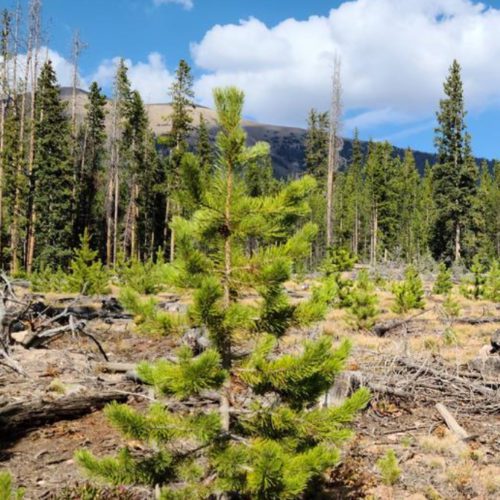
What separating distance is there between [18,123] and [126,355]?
3018 cm

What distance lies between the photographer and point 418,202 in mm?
74188

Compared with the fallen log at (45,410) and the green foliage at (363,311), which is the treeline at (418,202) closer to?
the green foliage at (363,311)

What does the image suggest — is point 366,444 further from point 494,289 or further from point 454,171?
point 454,171

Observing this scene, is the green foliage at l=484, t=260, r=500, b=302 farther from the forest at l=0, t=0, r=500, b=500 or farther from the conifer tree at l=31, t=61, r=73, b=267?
the conifer tree at l=31, t=61, r=73, b=267

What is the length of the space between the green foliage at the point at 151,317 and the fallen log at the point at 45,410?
3.42m

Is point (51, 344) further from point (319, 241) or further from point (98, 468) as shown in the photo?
point (319, 241)

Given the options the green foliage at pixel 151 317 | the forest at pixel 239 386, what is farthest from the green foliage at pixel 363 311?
the green foliage at pixel 151 317

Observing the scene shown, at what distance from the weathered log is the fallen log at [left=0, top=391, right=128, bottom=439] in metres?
4.99

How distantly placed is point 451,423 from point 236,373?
4.59 metres

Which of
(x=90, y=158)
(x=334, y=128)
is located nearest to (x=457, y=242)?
(x=334, y=128)

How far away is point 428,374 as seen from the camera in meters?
9.21

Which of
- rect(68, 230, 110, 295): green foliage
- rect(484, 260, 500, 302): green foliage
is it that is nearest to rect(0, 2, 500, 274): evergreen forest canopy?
rect(68, 230, 110, 295): green foliage

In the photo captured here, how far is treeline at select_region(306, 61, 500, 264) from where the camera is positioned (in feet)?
133

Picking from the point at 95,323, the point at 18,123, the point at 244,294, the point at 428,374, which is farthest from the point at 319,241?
the point at 244,294
